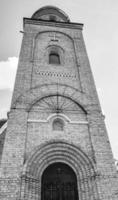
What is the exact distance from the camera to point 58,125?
→ 8.13 meters

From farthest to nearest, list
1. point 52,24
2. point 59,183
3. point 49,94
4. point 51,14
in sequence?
point 51,14 < point 52,24 < point 49,94 < point 59,183

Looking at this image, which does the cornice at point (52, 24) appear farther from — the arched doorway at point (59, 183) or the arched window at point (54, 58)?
the arched doorway at point (59, 183)

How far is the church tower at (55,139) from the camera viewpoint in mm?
6441

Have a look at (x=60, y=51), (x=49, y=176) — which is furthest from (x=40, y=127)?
(x=60, y=51)

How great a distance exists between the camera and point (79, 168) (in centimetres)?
709

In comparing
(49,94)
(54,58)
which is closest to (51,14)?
(54,58)

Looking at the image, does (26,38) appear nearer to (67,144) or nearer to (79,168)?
(67,144)

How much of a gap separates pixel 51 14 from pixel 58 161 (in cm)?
1415

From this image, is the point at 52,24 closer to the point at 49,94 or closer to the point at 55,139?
the point at 49,94

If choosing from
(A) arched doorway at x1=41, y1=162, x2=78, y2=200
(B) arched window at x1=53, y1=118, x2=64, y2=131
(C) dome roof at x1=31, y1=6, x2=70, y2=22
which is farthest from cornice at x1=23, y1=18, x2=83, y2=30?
(A) arched doorway at x1=41, y1=162, x2=78, y2=200

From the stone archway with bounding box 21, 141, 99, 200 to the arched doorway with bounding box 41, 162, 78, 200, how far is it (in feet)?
0.59

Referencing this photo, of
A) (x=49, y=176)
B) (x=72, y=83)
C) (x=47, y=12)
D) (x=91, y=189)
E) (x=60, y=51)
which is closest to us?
(x=91, y=189)

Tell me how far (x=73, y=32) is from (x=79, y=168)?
10.1m

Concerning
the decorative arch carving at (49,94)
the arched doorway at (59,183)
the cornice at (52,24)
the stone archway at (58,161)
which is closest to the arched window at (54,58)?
the decorative arch carving at (49,94)
